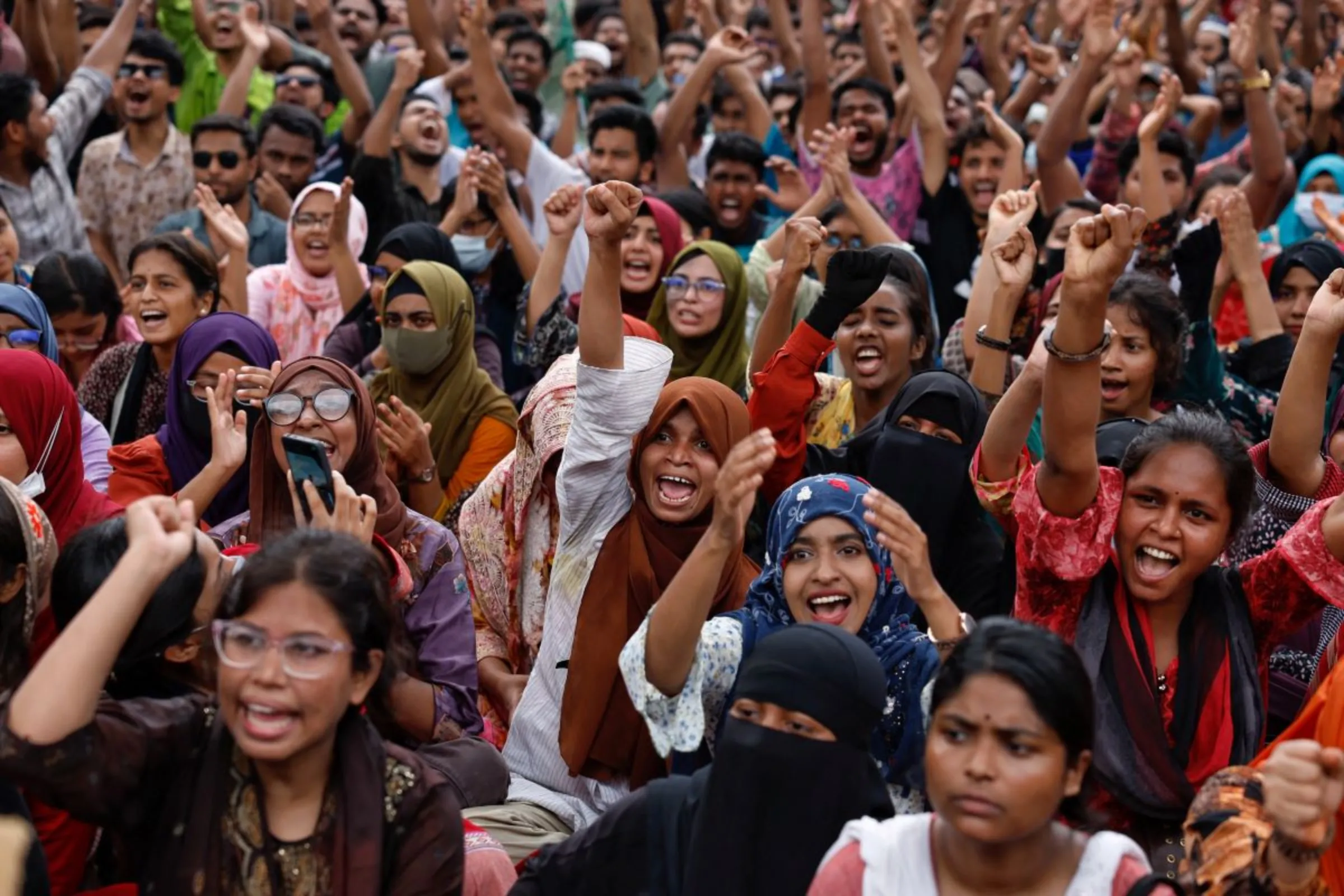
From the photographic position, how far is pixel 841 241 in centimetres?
663

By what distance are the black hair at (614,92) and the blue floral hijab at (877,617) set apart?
542cm

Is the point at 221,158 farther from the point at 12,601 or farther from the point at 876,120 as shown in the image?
the point at 12,601

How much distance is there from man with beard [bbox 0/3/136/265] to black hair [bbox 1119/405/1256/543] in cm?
464

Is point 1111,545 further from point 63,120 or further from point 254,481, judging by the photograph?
point 63,120

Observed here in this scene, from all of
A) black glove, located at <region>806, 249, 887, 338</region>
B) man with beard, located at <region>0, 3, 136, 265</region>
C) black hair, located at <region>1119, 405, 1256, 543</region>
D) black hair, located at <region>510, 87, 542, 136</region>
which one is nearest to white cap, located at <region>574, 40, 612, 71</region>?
black hair, located at <region>510, 87, 542, 136</region>

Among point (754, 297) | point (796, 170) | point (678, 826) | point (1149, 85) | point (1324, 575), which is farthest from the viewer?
point (1149, 85)

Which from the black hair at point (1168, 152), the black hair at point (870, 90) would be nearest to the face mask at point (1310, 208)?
the black hair at point (1168, 152)

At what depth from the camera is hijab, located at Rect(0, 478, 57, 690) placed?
3084 mm

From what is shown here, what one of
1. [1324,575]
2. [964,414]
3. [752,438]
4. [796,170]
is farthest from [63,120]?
[1324,575]

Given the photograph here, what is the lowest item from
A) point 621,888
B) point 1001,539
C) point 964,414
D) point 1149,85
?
point 621,888

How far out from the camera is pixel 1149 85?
31.7 feet

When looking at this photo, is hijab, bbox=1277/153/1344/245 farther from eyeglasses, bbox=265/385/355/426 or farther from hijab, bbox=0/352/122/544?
hijab, bbox=0/352/122/544

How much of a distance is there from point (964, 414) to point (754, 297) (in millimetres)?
1937

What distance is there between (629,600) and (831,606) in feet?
1.99
